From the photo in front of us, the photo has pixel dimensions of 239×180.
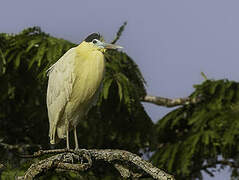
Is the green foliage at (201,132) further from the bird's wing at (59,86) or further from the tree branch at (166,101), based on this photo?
the bird's wing at (59,86)

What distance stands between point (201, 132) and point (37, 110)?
1.91 meters

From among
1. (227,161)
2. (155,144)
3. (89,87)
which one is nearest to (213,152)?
(227,161)

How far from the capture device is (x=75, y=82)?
4984 mm

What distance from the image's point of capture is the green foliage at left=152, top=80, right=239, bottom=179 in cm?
716

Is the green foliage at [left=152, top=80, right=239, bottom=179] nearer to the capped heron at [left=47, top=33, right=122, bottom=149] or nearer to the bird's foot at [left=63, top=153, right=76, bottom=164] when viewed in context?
the capped heron at [left=47, top=33, right=122, bottom=149]

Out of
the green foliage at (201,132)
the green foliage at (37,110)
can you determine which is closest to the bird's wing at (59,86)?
the green foliage at (37,110)

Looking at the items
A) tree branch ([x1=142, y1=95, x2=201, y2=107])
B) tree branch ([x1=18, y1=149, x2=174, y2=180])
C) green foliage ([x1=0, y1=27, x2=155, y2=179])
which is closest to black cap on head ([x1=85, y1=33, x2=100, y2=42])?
tree branch ([x1=18, y1=149, x2=174, y2=180])

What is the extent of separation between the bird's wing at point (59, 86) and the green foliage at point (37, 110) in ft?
5.62

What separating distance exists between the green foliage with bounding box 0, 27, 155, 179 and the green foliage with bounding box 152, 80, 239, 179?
0.42 m

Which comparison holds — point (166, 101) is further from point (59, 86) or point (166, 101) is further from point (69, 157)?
point (69, 157)

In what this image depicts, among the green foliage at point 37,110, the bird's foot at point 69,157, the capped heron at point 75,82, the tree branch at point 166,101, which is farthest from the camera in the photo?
the tree branch at point 166,101

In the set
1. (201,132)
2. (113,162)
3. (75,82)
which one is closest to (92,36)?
(75,82)

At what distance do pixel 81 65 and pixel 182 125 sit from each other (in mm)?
3486

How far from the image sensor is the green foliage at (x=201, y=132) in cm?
716
